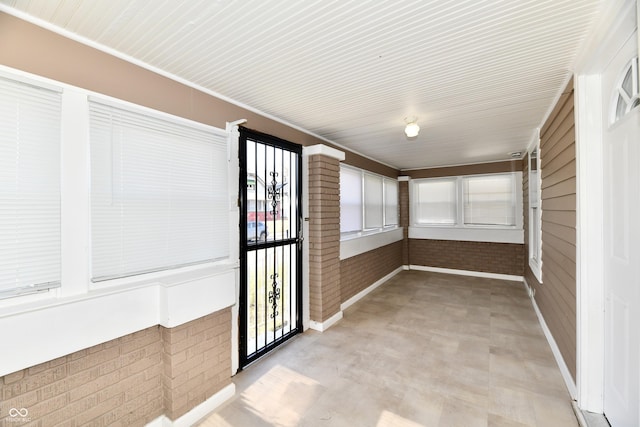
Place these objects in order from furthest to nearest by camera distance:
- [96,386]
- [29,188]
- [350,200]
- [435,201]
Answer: [435,201]
[350,200]
[96,386]
[29,188]

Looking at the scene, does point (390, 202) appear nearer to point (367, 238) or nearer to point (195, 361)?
point (367, 238)

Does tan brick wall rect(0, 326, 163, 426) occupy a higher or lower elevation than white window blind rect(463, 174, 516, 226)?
lower

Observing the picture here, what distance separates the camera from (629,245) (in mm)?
1559

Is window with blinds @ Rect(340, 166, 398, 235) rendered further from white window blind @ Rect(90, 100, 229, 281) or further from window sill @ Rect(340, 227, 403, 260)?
white window blind @ Rect(90, 100, 229, 281)

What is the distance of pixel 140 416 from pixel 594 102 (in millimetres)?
3748

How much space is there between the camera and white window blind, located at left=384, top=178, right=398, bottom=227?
6027mm

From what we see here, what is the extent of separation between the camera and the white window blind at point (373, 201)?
5160mm

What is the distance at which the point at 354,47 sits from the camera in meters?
1.74

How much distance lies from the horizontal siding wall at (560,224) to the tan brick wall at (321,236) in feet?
7.61

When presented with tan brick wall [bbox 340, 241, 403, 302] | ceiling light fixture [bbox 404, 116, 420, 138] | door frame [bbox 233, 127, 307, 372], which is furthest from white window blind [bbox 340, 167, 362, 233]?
ceiling light fixture [bbox 404, 116, 420, 138]

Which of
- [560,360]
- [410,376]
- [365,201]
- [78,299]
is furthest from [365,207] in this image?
[78,299]

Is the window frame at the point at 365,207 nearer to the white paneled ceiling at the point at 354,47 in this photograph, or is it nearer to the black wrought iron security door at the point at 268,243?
the black wrought iron security door at the point at 268,243

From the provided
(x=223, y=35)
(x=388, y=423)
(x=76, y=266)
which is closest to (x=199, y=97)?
(x=223, y=35)

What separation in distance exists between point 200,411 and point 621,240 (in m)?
3.01
